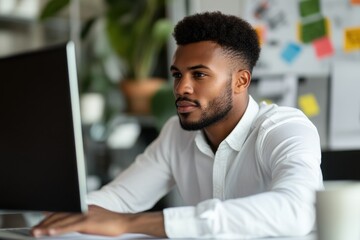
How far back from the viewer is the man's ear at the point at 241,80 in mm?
1484

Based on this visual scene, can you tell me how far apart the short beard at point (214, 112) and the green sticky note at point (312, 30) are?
3.48 feet

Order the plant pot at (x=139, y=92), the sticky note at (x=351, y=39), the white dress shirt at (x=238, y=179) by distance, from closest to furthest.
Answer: the white dress shirt at (x=238, y=179)
the sticky note at (x=351, y=39)
the plant pot at (x=139, y=92)

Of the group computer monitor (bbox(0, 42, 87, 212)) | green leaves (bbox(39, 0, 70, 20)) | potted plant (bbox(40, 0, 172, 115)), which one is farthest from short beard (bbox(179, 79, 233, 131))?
potted plant (bbox(40, 0, 172, 115))

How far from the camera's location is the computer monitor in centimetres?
97

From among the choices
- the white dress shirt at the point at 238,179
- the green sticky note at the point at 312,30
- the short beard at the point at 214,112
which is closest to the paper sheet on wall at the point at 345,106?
the green sticky note at the point at 312,30

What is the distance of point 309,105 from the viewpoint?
2.42 m

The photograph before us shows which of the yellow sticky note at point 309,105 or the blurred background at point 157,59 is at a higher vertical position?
the blurred background at point 157,59

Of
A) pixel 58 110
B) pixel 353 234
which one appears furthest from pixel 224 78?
pixel 353 234

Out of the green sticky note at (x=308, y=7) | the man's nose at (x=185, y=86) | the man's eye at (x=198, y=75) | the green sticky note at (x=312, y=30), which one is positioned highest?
the green sticky note at (x=308, y=7)

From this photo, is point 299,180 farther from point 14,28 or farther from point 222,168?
point 14,28

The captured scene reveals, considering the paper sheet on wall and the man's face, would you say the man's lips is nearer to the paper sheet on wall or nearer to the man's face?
the man's face

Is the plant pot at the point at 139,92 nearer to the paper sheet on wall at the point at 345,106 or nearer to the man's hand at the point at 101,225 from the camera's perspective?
the paper sheet on wall at the point at 345,106

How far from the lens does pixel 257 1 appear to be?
8.19ft

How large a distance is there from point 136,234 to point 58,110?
32 cm
